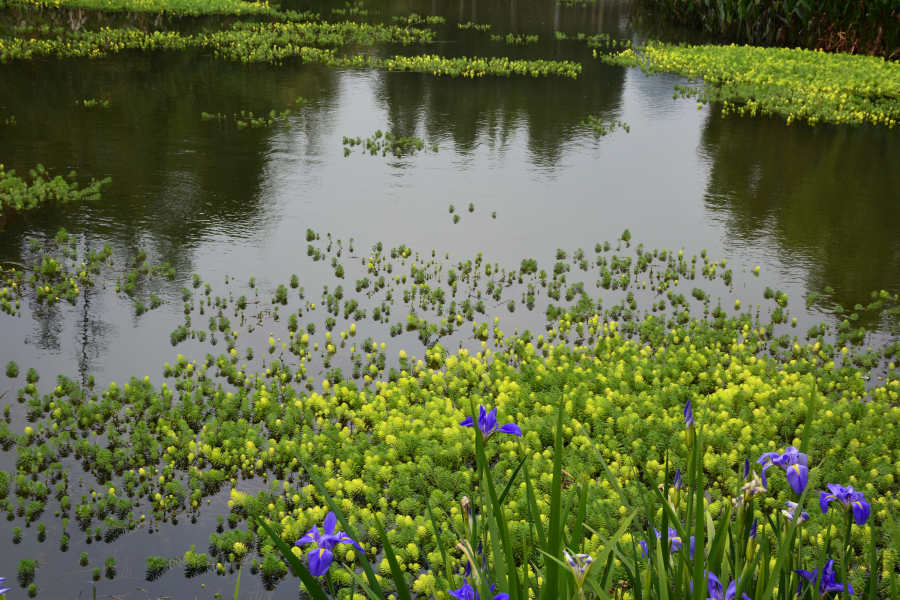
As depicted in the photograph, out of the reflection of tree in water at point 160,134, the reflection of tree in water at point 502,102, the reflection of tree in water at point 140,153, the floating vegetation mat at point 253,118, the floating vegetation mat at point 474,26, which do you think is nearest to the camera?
the reflection of tree in water at point 140,153

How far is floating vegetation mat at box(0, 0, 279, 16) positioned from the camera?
85.8ft

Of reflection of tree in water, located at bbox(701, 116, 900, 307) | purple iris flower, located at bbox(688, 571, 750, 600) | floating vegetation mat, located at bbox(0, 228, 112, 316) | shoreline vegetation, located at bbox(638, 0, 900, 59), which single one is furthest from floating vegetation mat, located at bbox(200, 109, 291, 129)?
shoreline vegetation, located at bbox(638, 0, 900, 59)

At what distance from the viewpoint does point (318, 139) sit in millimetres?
13336

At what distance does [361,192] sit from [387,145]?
2.55 meters

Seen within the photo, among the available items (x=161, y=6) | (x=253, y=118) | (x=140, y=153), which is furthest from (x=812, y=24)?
(x=161, y=6)

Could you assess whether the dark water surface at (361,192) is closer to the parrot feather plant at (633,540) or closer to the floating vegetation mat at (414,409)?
the floating vegetation mat at (414,409)

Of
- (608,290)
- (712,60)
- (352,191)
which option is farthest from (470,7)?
(608,290)

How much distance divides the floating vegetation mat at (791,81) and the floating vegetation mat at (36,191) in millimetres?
13374

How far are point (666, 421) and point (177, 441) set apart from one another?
3.84m

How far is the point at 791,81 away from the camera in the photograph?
701 inches

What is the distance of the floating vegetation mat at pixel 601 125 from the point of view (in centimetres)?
1466

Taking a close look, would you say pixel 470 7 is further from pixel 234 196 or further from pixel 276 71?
pixel 234 196

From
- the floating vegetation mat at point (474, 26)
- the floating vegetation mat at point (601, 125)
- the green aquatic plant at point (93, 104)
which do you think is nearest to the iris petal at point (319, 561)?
the floating vegetation mat at point (601, 125)

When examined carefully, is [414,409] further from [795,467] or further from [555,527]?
[795,467]
